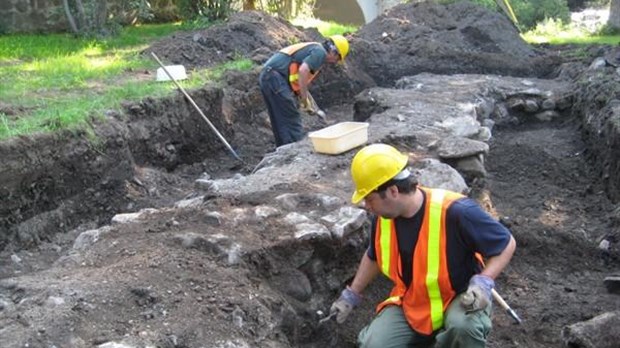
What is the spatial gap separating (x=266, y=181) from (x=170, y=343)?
2465 millimetres

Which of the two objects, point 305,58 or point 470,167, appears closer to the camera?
point 470,167

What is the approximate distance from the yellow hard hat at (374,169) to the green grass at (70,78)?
12.8 ft

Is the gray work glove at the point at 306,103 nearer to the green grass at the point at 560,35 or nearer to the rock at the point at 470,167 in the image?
the rock at the point at 470,167

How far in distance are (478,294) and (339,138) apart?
3.20 metres

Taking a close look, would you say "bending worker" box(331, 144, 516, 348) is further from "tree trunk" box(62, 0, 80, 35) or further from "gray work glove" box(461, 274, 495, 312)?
"tree trunk" box(62, 0, 80, 35)

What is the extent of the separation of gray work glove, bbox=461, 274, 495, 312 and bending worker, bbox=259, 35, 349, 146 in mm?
4825

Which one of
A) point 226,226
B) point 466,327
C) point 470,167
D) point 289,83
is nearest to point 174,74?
point 289,83

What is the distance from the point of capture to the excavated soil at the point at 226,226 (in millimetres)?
3973

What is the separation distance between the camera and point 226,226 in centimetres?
491

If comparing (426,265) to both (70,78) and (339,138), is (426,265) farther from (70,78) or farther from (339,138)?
(70,78)

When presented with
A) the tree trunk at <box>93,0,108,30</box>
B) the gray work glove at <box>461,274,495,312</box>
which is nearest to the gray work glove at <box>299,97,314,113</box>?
the gray work glove at <box>461,274,495,312</box>

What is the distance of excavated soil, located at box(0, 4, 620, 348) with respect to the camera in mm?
3973

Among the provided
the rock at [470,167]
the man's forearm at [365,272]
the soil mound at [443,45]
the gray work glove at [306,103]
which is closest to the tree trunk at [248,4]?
the soil mound at [443,45]

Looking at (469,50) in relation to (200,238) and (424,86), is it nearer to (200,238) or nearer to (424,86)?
(424,86)
